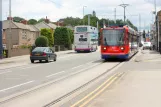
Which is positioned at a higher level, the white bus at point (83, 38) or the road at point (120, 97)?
the white bus at point (83, 38)

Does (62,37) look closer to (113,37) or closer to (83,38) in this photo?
(83,38)

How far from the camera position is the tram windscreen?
33938 millimetres

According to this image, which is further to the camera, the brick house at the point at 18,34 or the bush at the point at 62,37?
Answer: the brick house at the point at 18,34

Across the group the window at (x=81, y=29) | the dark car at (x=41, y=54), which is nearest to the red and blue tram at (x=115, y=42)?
the dark car at (x=41, y=54)

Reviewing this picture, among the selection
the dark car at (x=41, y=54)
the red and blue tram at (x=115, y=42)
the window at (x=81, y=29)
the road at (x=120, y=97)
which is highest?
the window at (x=81, y=29)

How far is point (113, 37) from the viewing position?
112 ft

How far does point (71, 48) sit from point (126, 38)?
48.2 meters

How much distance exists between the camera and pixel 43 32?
290 ft

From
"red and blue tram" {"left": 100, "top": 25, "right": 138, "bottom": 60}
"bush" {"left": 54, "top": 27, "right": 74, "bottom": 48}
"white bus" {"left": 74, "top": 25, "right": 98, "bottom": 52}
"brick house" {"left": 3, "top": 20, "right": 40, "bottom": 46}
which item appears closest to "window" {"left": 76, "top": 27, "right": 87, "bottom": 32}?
"white bus" {"left": 74, "top": 25, "right": 98, "bottom": 52}

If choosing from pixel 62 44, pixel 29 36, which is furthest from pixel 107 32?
pixel 29 36

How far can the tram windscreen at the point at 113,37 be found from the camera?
3394 cm

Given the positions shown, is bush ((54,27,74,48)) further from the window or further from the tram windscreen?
the tram windscreen

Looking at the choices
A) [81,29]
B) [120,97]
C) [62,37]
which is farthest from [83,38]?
[120,97]

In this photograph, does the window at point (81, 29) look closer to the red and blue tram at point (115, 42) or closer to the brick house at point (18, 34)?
the red and blue tram at point (115, 42)
